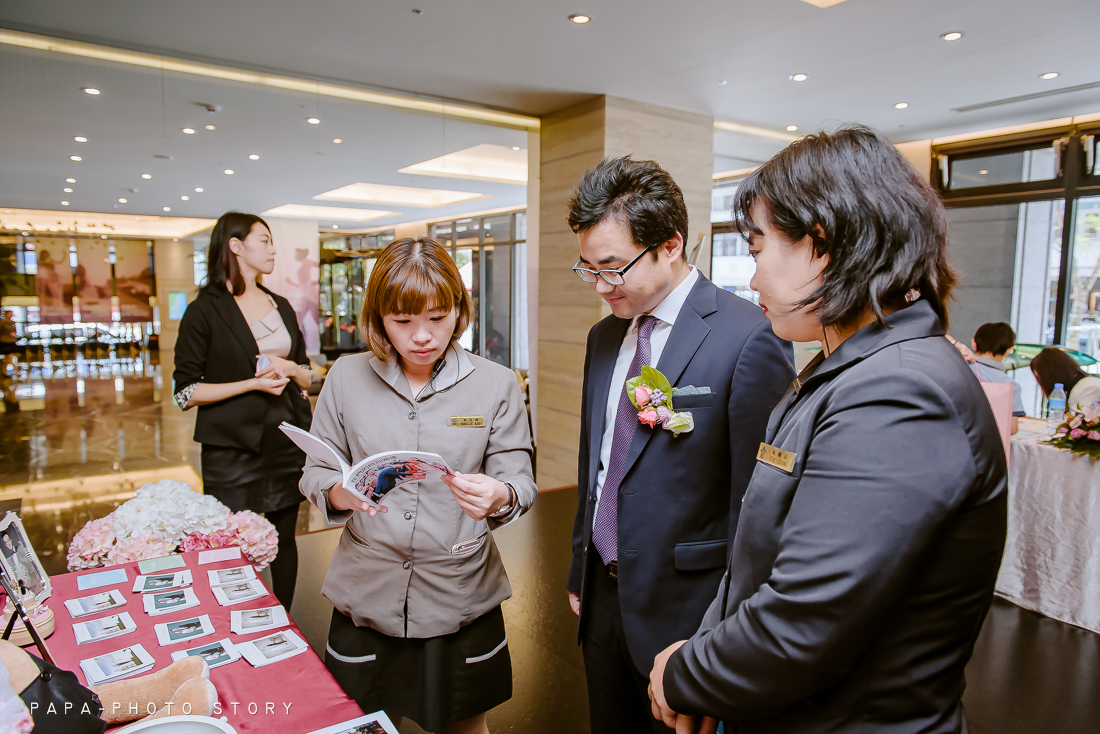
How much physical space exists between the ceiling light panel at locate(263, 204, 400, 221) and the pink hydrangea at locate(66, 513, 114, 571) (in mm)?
3521

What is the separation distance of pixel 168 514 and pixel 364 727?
103 cm

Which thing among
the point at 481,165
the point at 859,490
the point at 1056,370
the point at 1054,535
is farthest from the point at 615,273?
the point at 481,165

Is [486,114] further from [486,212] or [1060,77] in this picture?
[1060,77]

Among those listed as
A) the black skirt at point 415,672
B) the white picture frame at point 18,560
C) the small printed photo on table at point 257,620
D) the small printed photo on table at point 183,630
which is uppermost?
the white picture frame at point 18,560

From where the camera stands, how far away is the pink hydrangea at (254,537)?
1849mm

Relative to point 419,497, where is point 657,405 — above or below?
above

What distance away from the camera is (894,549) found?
2.49 ft

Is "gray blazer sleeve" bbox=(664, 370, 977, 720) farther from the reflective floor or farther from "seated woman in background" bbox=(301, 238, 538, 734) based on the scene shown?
the reflective floor

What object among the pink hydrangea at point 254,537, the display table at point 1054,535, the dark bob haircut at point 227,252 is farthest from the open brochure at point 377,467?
the display table at point 1054,535

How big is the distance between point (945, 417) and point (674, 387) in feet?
2.55

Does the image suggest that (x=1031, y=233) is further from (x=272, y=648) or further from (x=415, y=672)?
(x=272, y=648)

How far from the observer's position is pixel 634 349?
1712 millimetres

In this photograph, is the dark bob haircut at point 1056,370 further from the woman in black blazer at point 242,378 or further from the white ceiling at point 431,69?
the woman in black blazer at point 242,378

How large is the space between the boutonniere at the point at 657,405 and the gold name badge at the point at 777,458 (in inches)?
19.2
